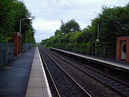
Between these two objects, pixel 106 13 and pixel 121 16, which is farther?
pixel 106 13

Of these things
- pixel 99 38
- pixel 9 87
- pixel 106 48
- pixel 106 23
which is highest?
pixel 106 23

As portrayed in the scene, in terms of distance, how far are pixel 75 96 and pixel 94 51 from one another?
78.8ft

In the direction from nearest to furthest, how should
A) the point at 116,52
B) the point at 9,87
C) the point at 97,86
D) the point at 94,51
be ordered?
the point at 9,87, the point at 97,86, the point at 116,52, the point at 94,51

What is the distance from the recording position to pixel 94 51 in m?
30.3

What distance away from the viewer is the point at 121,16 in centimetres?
2353

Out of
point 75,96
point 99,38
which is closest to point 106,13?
point 99,38

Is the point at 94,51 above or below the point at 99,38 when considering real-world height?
below

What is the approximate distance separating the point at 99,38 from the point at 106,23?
4.10 meters

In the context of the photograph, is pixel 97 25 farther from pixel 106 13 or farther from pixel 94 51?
pixel 94 51

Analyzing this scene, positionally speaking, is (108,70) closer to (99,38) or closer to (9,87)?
(9,87)

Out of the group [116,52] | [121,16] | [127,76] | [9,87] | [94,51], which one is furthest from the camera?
[94,51]

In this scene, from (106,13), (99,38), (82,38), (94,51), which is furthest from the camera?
(82,38)

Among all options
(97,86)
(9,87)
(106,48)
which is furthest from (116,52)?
(9,87)

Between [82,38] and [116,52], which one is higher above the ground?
[82,38]
